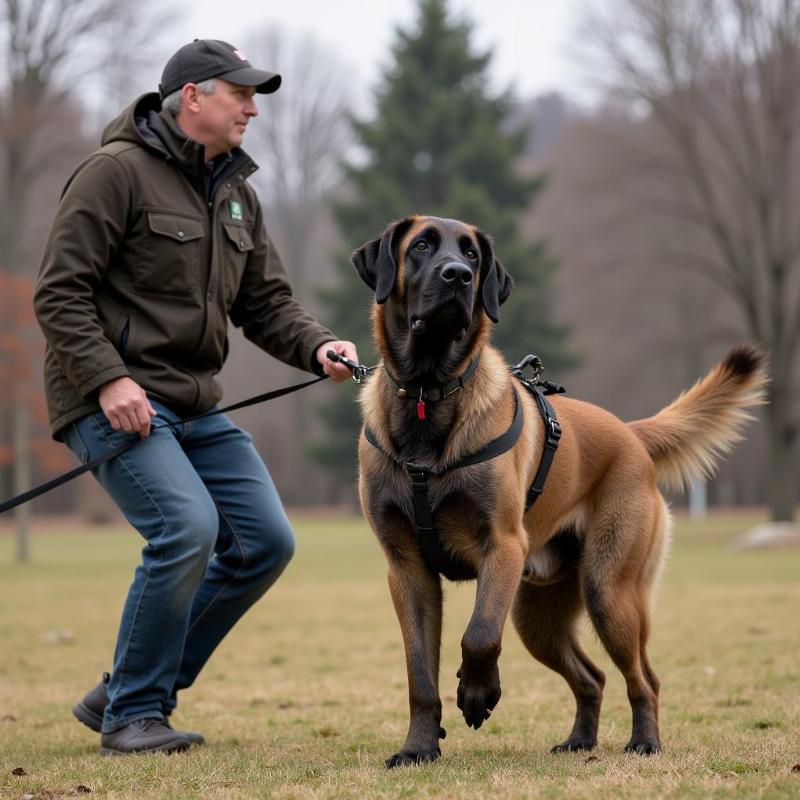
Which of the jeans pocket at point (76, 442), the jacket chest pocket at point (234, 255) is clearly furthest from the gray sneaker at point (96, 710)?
the jacket chest pocket at point (234, 255)

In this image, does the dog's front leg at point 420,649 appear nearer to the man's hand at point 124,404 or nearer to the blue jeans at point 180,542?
the blue jeans at point 180,542

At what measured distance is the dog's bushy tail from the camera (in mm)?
5441

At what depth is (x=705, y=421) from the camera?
18.1 ft

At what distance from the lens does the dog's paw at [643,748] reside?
4.57 metres

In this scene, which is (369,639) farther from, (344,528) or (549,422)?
(344,528)

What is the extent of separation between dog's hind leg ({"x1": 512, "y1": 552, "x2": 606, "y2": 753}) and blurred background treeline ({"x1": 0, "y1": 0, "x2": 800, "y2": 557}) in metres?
18.5

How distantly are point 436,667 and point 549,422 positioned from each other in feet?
3.47

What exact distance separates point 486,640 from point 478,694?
195 millimetres

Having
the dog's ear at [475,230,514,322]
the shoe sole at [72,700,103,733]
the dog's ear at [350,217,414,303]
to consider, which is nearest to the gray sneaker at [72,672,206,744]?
the shoe sole at [72,700,103,733]

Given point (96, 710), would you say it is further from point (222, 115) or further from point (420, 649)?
point (222, 115)

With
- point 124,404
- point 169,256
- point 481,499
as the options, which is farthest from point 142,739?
point 169,256

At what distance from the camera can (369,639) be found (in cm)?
1011

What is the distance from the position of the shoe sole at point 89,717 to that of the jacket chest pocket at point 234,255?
5.97 ft

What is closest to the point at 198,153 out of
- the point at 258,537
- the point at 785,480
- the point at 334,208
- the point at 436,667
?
the point at 258,537
